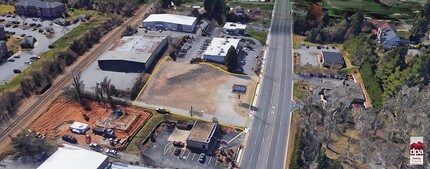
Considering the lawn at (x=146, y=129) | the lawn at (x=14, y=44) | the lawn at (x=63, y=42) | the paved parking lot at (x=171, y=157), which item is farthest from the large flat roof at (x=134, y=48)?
the paved parking lot at (x=171, y=157)

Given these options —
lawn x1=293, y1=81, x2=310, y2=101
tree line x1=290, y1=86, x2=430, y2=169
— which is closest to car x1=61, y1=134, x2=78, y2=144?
tree line x1=290, y1=86, x2=430, y2=169

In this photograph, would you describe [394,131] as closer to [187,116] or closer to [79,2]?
[187,116]

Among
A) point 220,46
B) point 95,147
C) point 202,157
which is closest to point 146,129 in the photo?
point 95,147

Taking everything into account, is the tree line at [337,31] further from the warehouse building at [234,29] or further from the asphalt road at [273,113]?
the warehouse building at [234,29]

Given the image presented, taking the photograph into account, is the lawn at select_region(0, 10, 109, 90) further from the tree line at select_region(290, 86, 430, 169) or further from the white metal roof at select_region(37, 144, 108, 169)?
the tree line at select_region(290, 86, 430, 169)

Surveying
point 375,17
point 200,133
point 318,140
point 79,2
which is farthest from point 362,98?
point 79,2
